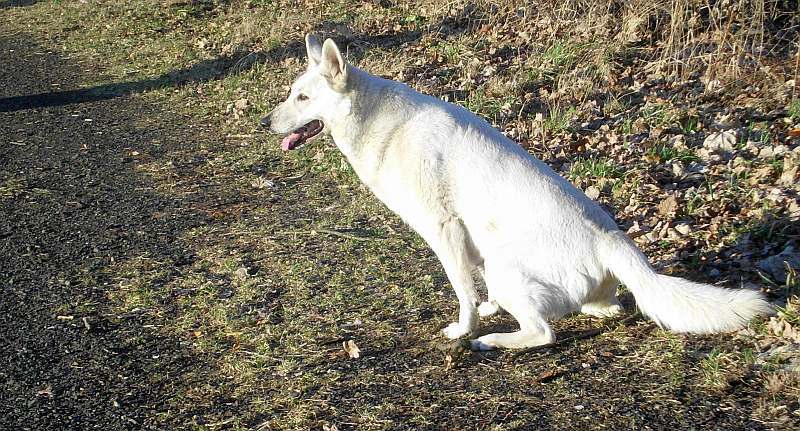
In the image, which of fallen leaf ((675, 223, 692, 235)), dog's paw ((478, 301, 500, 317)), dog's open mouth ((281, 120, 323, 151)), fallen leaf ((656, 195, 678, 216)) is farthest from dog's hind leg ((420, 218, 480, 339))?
fallen leaf ((656, 195, 678, 216))

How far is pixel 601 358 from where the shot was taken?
4336 mm

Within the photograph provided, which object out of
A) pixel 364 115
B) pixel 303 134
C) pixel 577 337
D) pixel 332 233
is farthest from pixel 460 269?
pixel 332 233

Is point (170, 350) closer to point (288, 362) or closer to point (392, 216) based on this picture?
point (288, 362)

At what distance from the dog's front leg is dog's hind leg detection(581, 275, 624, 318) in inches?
24.2

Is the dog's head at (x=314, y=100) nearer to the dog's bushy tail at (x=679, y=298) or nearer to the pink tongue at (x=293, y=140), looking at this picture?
the pink tongue at (x=293, y=140)

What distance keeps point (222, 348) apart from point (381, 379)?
1045 mm

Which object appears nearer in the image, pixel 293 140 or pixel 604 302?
pixel 604 302

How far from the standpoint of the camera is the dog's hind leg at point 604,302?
14.7 feet

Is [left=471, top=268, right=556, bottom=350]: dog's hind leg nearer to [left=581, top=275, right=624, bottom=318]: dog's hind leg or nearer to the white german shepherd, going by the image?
the white german shepherd

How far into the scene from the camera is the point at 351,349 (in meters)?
4.61

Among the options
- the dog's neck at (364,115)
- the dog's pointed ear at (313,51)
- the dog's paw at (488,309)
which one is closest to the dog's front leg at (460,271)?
the dog's paw at (488,309)

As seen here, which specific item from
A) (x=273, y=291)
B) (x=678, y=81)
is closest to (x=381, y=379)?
(x=273, y=291)

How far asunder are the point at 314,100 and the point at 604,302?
86.2 inches

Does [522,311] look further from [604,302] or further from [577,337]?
[604,302]
